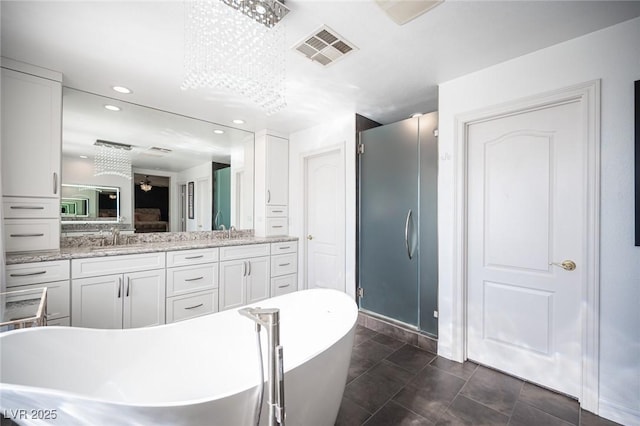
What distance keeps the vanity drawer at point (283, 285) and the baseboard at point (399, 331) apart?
3.51 ft

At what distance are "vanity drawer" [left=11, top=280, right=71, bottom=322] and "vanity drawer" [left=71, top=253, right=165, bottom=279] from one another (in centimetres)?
10

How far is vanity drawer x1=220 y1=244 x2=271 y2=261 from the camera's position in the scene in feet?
9.92

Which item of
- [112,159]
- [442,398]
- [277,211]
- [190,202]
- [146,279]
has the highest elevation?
[112,159]

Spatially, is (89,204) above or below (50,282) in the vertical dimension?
above

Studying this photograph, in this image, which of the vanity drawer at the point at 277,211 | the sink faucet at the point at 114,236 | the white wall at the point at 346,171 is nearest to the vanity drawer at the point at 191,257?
the sink faucet at the point at 114,236

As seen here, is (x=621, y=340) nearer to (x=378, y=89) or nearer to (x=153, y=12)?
(x=378, y=89)

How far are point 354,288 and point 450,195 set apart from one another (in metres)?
1.53

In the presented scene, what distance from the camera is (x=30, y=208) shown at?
6.91ft

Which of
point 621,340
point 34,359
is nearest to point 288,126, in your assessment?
point 34,359

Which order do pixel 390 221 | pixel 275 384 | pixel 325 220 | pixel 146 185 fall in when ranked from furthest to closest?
pixel 325 220
pixel 146 185
pixel 390 221
pixel 275 384

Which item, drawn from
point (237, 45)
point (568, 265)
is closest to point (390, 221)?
point (568, 265)

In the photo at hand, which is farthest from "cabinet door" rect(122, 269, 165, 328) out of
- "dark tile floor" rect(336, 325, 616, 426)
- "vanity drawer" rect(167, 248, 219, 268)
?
"dark tile floor" rect(336, 325, 616, 426)

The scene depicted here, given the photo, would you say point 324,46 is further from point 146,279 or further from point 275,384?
point 146,279

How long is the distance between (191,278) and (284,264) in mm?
1208
